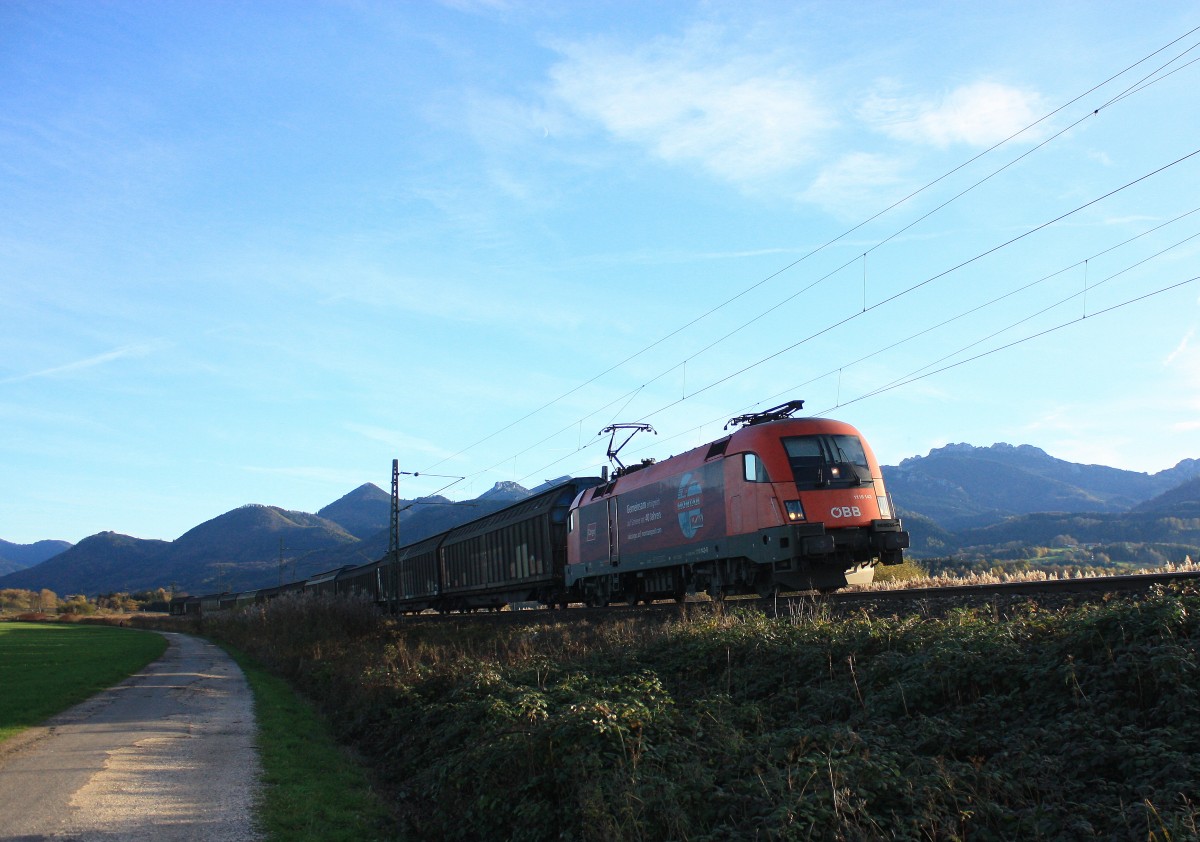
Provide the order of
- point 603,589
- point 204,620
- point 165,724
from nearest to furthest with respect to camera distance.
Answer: point 165,724, point 603,589, point 204,620

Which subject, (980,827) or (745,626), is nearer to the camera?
(980,827)

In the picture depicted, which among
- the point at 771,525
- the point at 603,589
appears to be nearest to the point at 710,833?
the point at 771,525

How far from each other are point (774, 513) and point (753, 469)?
120cm

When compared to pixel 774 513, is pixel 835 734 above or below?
below

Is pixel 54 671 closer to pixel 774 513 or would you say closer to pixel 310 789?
pixel 310 789

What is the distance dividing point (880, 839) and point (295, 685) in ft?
62.9

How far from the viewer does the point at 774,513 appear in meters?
16.9

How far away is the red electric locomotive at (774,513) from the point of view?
16.9 meters

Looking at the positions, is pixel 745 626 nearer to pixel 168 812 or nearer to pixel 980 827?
pixel 980 827

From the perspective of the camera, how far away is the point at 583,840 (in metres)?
6.50

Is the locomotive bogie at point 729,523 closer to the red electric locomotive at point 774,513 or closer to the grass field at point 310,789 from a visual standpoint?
the red electric locomotive at point 774,513

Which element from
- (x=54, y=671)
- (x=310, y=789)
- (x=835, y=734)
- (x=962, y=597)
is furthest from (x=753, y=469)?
(x=54, y=671)

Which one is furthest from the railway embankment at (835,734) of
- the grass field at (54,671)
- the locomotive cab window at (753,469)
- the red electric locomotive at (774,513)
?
the grass field at (54,671)

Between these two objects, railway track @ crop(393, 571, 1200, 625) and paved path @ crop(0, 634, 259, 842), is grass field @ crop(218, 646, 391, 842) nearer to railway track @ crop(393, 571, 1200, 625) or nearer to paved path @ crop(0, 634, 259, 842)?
paved path @ crop(0, 634, 259, 842)
